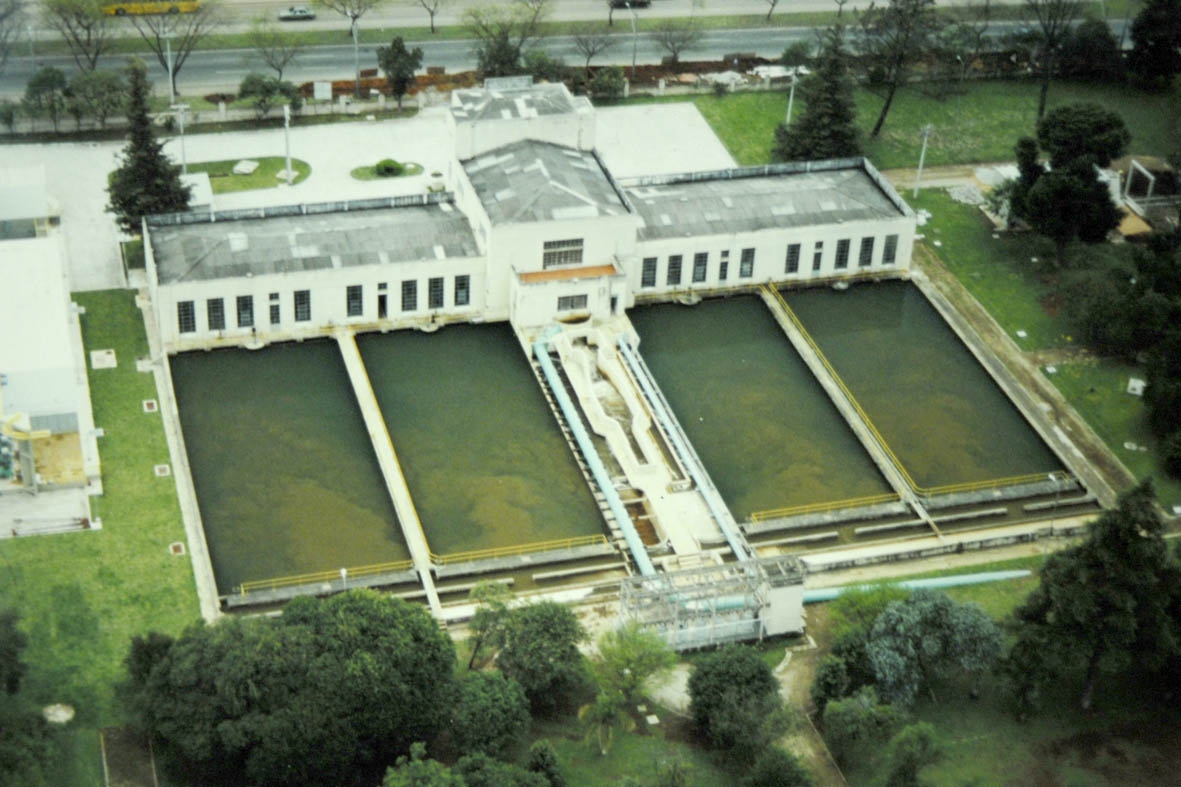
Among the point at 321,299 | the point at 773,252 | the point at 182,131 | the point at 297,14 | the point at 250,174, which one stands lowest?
the point at 321,299

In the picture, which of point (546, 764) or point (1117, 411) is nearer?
point (546, 764)

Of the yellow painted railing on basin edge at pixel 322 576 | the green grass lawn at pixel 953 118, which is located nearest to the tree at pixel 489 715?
the yellow painted railing on basin edge at pixel 322 576

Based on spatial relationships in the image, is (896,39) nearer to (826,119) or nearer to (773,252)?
(826,119)

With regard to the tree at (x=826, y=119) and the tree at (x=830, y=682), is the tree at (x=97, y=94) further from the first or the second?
the tree at (x=830, y=682)

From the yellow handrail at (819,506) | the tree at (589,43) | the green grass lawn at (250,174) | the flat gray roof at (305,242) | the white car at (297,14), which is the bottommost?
the yellow handrail at (819,506)

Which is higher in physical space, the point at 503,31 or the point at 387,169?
the point at 503,31

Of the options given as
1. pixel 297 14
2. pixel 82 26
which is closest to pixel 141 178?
pixel 82 26
